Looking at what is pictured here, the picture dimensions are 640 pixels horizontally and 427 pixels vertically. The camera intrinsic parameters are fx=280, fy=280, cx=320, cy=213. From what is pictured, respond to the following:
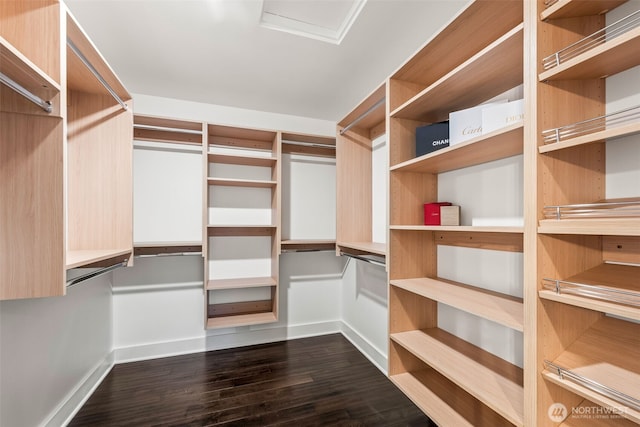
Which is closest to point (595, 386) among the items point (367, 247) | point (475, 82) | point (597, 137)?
point (597, 137)

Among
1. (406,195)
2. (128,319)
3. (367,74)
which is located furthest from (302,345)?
(367,74)

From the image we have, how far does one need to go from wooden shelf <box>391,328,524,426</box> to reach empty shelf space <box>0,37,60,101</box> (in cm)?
199

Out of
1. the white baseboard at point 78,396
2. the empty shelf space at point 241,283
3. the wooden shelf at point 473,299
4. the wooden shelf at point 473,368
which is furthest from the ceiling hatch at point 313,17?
the white baseboard at point 78,396

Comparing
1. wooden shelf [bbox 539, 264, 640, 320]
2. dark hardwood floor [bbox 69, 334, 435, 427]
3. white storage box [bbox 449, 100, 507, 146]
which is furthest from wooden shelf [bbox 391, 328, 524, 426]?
white storage box [bbox 449, 100, 507, 146]

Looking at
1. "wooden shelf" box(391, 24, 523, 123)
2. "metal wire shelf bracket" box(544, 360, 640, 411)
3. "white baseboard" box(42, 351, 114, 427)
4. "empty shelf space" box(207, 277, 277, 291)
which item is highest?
"wooden shelf" box(391, 24, 523, 123)

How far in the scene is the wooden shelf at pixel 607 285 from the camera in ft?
2.39

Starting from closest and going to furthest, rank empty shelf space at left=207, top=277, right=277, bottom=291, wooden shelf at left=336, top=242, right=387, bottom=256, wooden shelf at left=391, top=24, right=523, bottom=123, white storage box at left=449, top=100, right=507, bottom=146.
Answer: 1. wooden shelf at left=391, top=24, right=523, bottom=123
2. white storage box at left=449, top=100, right=507, bottom=146
3. wooden shelf at left=336, top=242, right=387, bottom=256
4. empty shelf space at left=207, top=277, right=277, bottom=291

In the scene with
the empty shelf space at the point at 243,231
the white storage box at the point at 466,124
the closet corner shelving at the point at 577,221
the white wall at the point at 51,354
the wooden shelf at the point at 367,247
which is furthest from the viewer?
the empty shelf space at the point at 243,231

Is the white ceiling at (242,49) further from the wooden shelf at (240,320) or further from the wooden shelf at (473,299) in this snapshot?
the wooden shelf at (240,320)

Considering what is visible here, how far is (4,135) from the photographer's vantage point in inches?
43.1

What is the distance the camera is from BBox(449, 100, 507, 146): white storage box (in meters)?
1.26

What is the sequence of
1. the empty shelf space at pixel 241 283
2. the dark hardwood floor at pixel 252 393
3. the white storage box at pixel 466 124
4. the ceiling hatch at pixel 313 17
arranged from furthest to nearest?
the empty shelf space at pixel 241 283 → the dark hardwood floor at pixel 252 393 → the ceiling hatch at pixel 313 17 → the white storage box at pixel 466 124

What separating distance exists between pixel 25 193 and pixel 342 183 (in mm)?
2005

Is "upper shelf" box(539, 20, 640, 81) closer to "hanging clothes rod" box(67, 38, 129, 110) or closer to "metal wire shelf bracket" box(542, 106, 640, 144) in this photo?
"metal wire shelf bracket" box(542, 106, 640, 144)
